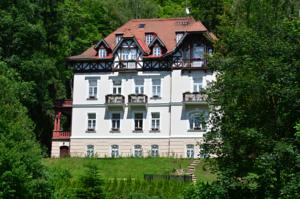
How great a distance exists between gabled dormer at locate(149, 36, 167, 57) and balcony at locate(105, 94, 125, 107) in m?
3.86

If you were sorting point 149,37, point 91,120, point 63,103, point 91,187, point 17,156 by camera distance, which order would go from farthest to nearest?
point 149,37 → point 63,103 → point 91,120 → point 91,187 → point 17,156

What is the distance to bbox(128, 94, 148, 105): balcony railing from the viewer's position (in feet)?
151

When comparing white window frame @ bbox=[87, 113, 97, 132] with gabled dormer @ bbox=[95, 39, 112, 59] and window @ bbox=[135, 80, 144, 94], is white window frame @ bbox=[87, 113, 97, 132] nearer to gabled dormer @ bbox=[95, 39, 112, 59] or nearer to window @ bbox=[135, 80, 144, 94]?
window @ bbox=[135, 80, 144, 94]

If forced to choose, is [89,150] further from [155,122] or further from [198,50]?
[198,50]

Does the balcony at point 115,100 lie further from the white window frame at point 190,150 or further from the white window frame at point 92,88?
the white window frame at point 190,150

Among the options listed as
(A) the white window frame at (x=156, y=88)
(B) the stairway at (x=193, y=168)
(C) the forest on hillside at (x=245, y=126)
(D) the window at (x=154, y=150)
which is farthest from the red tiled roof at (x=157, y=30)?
(C) the forest on hillside at (x=245, y=126)

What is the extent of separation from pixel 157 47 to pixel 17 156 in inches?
1024

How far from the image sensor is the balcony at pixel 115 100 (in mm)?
46562

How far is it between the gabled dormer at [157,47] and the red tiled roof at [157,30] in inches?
15.4

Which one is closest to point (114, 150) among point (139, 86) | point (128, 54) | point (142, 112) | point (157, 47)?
point (142, 112)

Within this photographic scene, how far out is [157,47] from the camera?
4691cm

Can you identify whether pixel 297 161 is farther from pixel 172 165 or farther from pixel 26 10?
pixel 26 10

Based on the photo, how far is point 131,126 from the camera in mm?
46625

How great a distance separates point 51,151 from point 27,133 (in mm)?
24117
